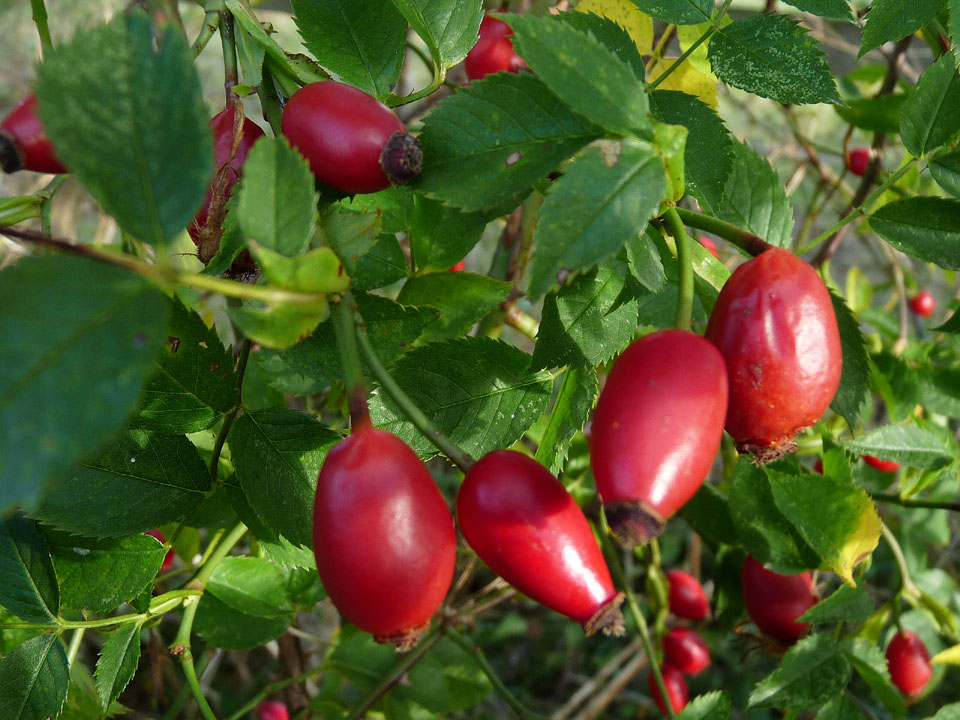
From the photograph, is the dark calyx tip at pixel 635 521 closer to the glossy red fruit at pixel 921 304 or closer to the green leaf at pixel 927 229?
the green leaf at pixel 927 229

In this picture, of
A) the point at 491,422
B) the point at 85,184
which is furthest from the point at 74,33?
the point at 491,422

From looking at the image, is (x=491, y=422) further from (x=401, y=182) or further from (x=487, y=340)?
(x=401, y=182)

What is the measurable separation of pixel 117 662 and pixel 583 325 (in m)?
0.57

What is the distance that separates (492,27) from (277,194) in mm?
850

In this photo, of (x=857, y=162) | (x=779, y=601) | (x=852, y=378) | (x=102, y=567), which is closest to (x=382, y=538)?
(x=102, y=567)

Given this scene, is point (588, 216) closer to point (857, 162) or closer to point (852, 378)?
point (852, 378)

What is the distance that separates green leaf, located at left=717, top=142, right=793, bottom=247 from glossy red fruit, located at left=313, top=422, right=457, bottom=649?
2.05 ft

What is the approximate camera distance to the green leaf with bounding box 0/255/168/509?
350mm

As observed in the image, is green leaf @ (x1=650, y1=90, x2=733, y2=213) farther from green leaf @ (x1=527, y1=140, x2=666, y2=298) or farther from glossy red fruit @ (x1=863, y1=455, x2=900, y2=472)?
glossy red fruit @ (x1=863, y1=455, x2=900, y2=472)

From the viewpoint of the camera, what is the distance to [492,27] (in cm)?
122

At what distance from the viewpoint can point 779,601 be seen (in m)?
1.12

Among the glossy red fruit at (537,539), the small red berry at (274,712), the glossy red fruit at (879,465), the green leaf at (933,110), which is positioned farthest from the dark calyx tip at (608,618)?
the glossy red fruit at (879,465)

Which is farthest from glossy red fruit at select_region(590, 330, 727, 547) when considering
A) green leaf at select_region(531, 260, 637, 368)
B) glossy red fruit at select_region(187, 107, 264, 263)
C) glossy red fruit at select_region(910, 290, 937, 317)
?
glossy red fruit at select_region(910, 290, 937, 317)

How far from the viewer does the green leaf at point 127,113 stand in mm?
417
